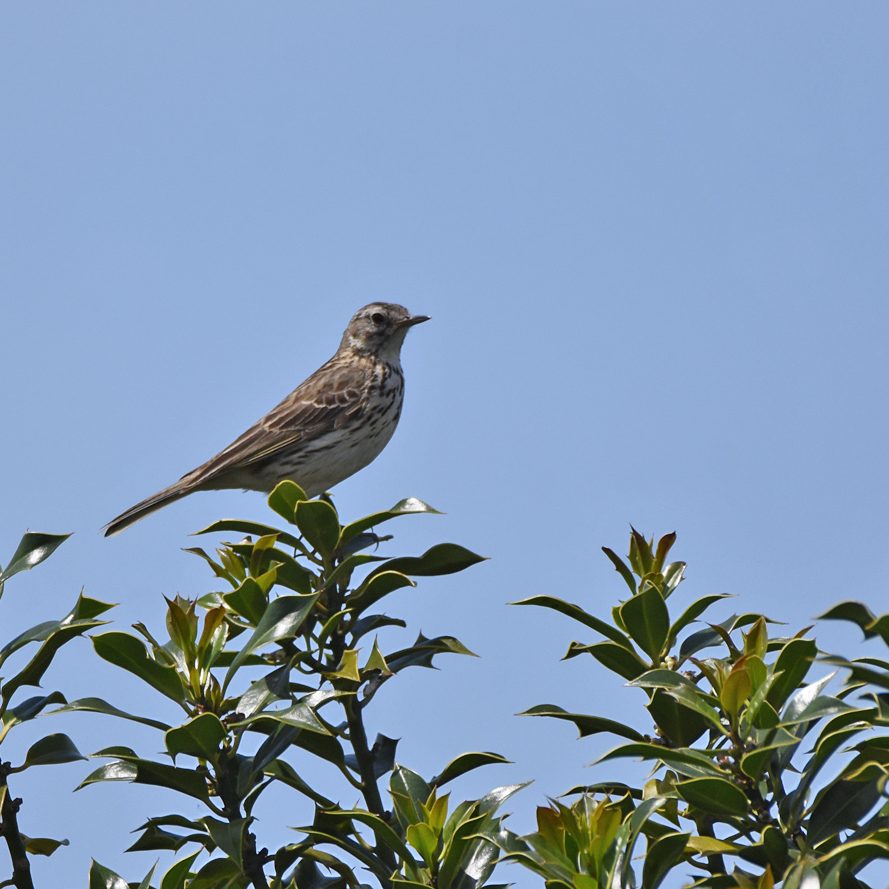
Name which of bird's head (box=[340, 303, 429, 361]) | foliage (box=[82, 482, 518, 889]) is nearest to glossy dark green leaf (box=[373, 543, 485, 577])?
foliage (box=[82, 482, 518, 889])

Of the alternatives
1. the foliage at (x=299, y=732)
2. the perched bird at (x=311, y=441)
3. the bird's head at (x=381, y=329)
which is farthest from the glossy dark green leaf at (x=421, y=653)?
→ the bird's head at (x=381, y=329)

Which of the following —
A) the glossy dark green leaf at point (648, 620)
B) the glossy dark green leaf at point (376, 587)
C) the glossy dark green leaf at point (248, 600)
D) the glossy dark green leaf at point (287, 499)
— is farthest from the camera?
the glossy dark green leaf at point (287, 499)

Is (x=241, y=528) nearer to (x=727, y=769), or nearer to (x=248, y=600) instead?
(x=248, y=600)

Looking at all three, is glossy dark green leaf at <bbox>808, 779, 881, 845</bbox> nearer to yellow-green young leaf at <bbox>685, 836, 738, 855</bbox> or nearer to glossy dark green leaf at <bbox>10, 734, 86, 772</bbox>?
yellow-green young leaf at <bbox>685, 836, 738, 855</bbox>

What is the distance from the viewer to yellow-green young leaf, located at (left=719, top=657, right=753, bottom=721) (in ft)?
11.1

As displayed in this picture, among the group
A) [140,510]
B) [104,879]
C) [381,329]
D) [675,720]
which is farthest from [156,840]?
[381,329]

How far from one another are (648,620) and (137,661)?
142cm

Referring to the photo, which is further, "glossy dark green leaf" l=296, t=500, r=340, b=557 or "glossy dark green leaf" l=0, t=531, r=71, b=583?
"glossy dark green leaf" l=296, t=500, r=340, b=557

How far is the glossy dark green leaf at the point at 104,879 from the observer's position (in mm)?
3777

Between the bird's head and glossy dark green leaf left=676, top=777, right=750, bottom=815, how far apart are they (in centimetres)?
790

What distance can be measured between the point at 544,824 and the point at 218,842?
37.3 inches

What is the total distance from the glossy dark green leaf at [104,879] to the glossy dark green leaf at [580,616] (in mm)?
1406

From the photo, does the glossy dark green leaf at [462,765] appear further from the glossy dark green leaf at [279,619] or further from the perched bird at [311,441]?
the perched bird at [311,441]

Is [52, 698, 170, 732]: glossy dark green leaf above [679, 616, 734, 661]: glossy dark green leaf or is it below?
below
